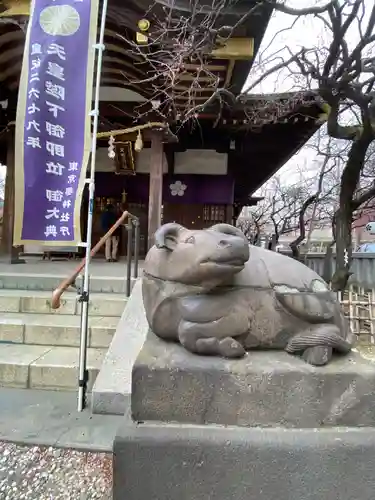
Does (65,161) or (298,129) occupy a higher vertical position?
(298,129)

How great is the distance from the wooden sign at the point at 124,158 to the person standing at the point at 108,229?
1.15 metres

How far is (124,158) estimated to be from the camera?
1010cm

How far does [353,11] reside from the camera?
6.43 m

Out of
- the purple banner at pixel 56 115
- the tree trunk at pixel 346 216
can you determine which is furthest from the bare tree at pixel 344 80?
the purple banner at pixel 56 115

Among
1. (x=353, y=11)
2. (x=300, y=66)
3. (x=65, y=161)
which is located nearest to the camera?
(x=65, y=161)

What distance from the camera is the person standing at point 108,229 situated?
1022 centimetres

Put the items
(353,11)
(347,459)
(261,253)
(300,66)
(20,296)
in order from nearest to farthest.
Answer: (347,459)
(261,253)
(20,296)
(353,11)
(300,66)

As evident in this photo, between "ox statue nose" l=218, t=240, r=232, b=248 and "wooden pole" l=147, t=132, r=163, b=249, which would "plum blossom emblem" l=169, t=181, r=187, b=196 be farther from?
"ox statue nose" l=218, t=240, r=232, b=248

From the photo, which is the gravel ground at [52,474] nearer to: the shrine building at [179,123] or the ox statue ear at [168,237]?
the ox statue ear at [168,237]

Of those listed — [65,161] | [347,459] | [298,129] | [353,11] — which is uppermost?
[353,11]

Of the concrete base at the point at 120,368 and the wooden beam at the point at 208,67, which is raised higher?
the wooden beam at the point at 208,67

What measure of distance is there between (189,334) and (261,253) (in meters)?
0.67

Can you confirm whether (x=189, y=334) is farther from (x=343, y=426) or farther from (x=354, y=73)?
(x=354, y=73)

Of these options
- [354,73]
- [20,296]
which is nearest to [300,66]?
[354,73]
